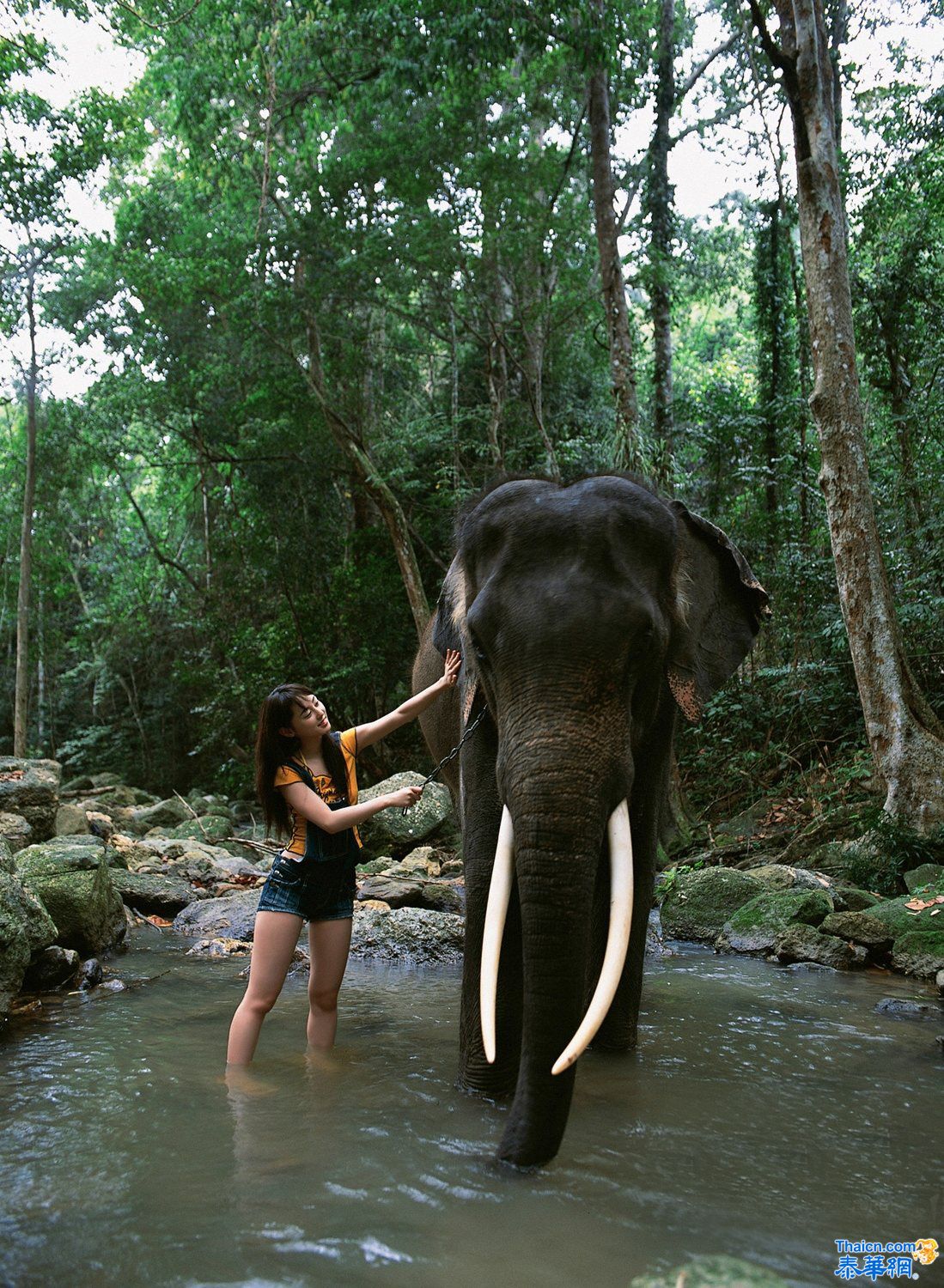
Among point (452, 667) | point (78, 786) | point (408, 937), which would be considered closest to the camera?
point (452, 667)

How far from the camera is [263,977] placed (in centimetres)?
Answer: 423

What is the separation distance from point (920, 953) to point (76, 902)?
5721 millimetres

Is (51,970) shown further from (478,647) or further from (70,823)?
(70,823)

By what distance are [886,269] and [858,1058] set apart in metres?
13.1

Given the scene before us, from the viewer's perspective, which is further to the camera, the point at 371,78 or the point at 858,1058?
the point at 371,78

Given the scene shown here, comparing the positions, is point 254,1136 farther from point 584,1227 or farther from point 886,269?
point 886,269

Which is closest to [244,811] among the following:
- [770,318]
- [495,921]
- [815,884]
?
[815,884]

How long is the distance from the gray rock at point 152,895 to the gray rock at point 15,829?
3.27 feet

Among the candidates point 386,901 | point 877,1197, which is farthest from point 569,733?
point 386,901

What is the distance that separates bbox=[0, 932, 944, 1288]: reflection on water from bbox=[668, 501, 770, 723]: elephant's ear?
64.8 inches

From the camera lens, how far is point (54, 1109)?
3715 mm

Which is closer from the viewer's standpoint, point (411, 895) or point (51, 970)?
point (51, 970)

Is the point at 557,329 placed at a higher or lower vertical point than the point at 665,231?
lower

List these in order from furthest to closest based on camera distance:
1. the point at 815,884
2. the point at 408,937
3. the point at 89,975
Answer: the point at 815,884, the point at 408,937, the point at 89,975
